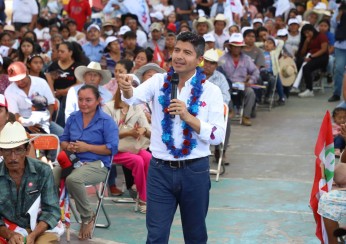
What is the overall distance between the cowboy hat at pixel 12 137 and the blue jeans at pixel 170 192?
103cm

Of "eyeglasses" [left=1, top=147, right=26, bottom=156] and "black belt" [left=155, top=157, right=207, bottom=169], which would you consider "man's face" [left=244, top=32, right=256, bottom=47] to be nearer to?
"eyeglasses" [left=1, top=147, right=26, bottom=156]

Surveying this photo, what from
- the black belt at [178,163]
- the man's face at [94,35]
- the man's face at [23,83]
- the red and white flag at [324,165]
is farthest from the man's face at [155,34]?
the black belt at [178,163]

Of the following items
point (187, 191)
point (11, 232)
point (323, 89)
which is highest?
point (187, 191)

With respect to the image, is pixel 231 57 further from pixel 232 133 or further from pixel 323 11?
pixel 323 11

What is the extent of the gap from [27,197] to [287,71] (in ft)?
36.4

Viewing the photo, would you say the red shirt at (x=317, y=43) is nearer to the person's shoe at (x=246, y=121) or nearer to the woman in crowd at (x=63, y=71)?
the person's shoe at (x=246, y=121)

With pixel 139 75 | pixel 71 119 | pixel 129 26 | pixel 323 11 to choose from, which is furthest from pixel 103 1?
pixel 71 119

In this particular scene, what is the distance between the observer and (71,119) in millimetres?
8664

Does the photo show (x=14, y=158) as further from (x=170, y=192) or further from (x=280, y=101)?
(x=280, y=101)

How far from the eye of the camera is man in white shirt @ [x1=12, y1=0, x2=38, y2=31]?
61.5 feet

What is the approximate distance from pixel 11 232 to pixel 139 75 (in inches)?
162

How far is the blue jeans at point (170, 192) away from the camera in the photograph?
6094mm

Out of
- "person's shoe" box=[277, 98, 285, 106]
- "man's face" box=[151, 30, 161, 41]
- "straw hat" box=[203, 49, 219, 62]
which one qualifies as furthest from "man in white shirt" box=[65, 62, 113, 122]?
"person's shoe" box=[277, 98, 285, 106]

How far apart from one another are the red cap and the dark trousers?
32.6 feet
